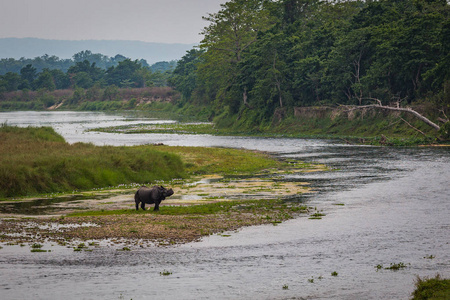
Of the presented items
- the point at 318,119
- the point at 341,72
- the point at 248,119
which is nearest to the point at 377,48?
the point at 341,72

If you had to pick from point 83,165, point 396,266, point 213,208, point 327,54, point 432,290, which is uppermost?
point 327,54

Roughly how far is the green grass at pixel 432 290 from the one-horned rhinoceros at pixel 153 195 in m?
16.0

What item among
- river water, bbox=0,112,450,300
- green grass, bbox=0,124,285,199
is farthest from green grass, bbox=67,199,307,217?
green grass, bbox=0,124,285,199

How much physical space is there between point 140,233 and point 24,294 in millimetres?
7934

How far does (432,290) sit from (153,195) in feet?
55.5

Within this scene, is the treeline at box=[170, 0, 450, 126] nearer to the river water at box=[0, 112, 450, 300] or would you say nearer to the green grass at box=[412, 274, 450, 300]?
the river water at box=[0, 112, 450, 300]

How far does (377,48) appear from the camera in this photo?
80.8 m

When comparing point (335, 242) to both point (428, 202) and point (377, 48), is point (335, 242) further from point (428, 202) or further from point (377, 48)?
point (377, 48)

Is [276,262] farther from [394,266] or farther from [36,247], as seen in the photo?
[36,247]

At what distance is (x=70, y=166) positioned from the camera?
40406mm

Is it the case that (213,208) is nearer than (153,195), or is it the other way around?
(153,195)

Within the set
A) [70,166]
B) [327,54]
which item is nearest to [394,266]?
[70,166]

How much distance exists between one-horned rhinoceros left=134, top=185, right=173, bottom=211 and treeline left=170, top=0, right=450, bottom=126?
44499 millimetres

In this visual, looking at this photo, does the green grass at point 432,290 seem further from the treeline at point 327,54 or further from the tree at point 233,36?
the tree at point 233,36
